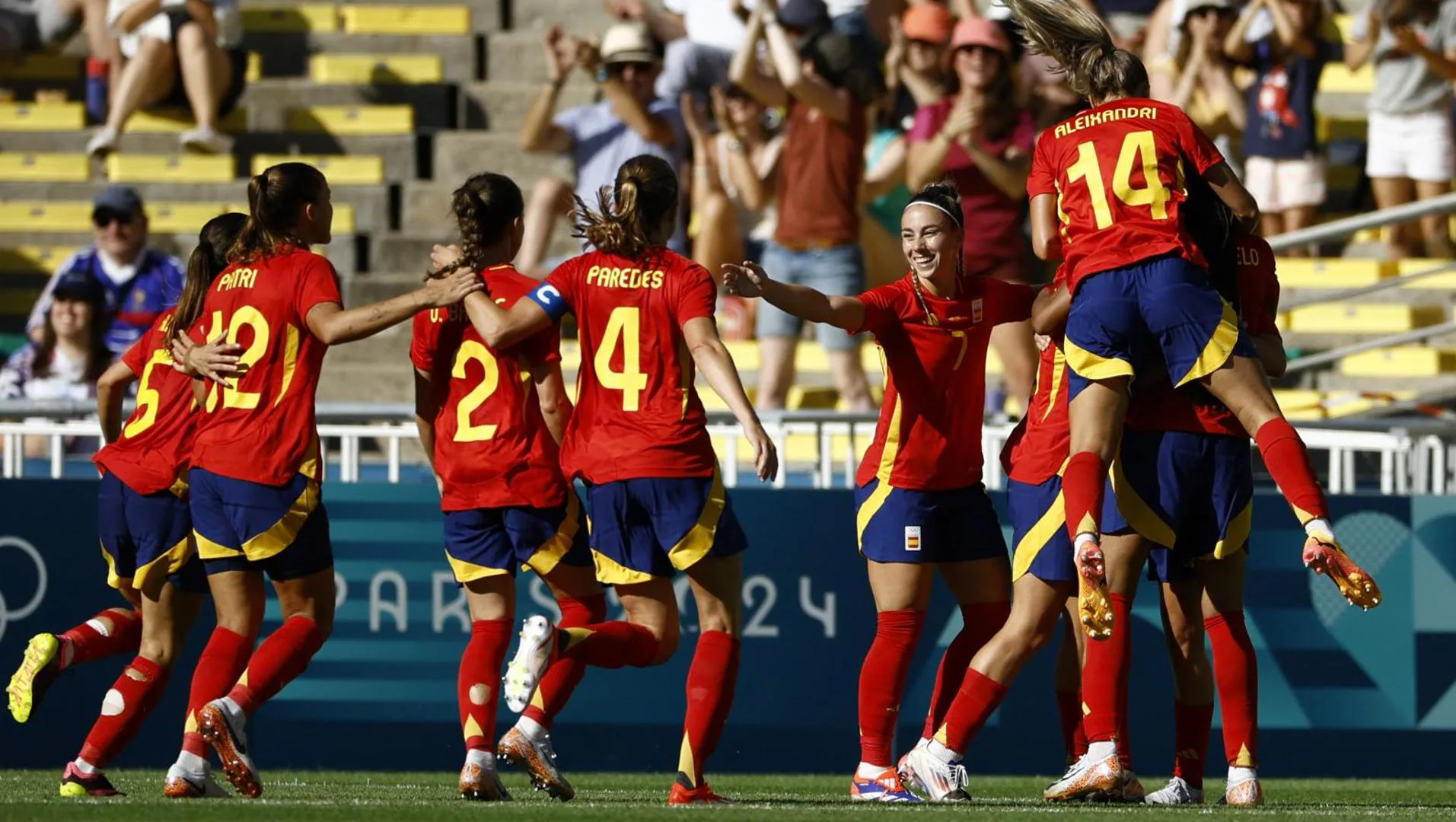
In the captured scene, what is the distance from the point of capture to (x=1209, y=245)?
7.32 meters

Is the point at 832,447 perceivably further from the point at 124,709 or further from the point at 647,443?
the point at 124,709

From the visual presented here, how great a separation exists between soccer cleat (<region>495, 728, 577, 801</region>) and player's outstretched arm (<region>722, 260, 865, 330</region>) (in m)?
1.49

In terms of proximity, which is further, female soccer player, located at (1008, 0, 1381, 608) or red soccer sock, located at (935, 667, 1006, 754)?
red soccer sock, located at (935, 667, 1006, 754)

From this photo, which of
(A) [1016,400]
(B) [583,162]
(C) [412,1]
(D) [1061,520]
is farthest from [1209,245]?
(C) [412,1]

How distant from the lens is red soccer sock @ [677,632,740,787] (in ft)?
23.8

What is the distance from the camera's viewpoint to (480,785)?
7.38 meters

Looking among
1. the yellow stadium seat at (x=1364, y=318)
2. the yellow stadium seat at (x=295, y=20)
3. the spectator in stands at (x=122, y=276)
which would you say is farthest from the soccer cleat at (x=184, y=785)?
the yellow stadium seat at (x=295, y=20)

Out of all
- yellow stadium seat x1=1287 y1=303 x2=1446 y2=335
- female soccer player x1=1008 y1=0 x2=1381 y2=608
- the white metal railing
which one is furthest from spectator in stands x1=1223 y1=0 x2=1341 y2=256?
female soccer player x1=1008 y1=0 x2=1381 y2=608

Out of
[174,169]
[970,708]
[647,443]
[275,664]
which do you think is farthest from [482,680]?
[174,169]

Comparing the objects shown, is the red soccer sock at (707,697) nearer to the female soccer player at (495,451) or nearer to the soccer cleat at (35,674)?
the female soccer player at (495,451)

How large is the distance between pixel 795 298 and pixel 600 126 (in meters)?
6.59

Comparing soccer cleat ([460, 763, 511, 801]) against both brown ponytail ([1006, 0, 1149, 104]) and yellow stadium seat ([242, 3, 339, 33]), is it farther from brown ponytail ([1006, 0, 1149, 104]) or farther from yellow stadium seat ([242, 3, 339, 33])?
yellow stadium seat ([242, 3, 339, 33])

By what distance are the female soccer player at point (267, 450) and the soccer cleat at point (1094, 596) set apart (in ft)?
6.51

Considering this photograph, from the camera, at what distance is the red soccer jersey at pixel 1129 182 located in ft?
23.4
